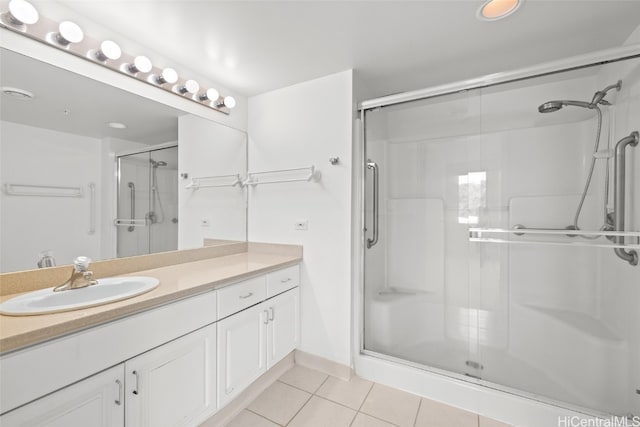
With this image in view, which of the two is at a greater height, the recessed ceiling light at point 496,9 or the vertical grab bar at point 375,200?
the recessed ceiling light at point 496,9

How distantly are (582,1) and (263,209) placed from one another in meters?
2.24

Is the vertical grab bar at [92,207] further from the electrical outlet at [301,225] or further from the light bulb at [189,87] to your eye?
the electrical outlet at [301,225]

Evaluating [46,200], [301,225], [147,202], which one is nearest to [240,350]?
[301,225]

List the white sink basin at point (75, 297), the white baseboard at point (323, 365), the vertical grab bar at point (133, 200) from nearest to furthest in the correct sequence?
the white sink basin at point (75, 297), the vertical grab bar at point (133, 200), the white baseboard at point (323, 365)

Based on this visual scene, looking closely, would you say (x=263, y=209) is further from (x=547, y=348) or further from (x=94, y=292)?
(x=547, y=348)

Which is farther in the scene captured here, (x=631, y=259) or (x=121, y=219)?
(x=121, y=219)

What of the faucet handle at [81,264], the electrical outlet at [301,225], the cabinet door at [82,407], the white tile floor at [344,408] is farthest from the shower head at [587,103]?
the faucet handle at [81,264]

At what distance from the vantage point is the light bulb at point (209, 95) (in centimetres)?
194

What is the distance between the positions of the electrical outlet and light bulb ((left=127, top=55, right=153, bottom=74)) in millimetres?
1375

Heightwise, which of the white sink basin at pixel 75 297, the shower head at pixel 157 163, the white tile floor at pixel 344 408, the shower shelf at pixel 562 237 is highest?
the shower head at pixel 157 163

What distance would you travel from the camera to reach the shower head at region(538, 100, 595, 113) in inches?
63.0

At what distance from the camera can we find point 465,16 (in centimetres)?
135

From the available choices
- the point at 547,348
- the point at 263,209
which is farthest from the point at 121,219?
the point at 547,348

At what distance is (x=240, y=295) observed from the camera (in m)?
1.51
